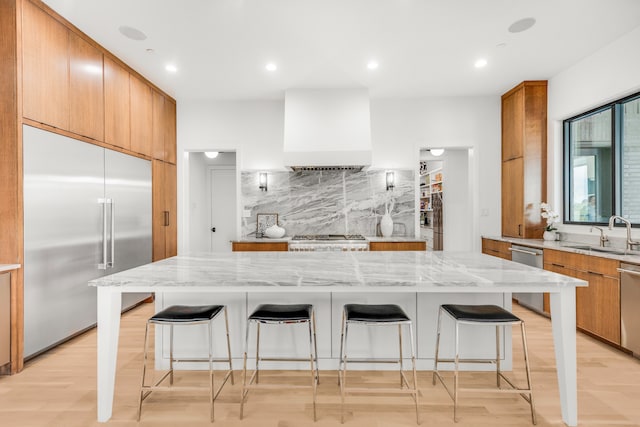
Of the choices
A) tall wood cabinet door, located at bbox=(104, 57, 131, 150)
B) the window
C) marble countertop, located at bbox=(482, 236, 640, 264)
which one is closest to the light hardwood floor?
marble countertop, located at bbox=(482, 236, 640, 264)

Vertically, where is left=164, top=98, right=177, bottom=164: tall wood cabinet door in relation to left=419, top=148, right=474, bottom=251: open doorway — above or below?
above

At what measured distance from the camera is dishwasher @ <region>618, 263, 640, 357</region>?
8.84 feet

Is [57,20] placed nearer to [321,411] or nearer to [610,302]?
[321,411]

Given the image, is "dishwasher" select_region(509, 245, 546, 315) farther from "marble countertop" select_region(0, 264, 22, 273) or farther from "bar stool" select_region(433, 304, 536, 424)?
"marble countertop" select_region(0, 264, 22, 273)

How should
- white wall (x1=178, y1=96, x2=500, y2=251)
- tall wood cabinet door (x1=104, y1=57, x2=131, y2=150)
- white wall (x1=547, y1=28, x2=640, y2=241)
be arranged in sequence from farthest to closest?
white wall (x1=178, y1=96, x2=500, y2=251), tall wood cabinet door (x1=104, y1=57, x2=131, y2=150), white wall (x1=547, y1=28, x2=640, y2=241)

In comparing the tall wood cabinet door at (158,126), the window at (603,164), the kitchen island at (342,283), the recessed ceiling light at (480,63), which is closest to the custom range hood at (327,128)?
the recessed ceiling light at (480,63)

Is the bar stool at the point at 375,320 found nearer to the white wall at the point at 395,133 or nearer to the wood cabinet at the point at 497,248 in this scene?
the wood cabinet at the point at 497,248

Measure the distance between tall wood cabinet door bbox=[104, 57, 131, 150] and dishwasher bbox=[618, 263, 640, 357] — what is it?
193 inches

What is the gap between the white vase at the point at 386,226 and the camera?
4945 millimetres

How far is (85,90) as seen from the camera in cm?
325

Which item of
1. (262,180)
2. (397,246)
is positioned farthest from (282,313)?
(262,180)

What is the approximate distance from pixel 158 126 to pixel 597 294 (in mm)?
5238

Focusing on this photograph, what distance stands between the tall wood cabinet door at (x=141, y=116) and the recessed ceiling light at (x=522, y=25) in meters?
4.04

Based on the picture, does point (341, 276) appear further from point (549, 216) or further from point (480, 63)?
point (549, 216)
